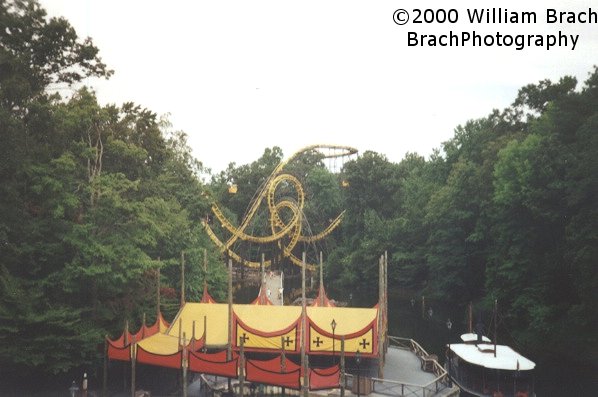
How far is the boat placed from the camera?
21.3 meters

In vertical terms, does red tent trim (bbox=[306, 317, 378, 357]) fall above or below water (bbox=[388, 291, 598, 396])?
above

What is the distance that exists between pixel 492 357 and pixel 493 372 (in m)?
0.82

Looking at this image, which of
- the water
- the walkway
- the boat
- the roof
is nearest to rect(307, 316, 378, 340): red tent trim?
the boat

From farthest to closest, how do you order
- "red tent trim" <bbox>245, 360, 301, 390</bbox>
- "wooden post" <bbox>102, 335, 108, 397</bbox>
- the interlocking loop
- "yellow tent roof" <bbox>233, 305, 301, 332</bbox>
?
the interlocking loop → "yellow tent roof" <bbox>233, 305, 301, 332</bbox> → "wooden post" <bbox>102, 335, 108, 397</bbox> → "red tent trim" <bbox>245, 360, 301, 390</bbox>

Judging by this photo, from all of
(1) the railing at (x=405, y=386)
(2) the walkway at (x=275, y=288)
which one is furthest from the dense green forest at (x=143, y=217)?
(1) the railing at (x=405, y=386)

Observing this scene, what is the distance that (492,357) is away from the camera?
22.8 m

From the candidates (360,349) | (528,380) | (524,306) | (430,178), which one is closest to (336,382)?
(360,349)

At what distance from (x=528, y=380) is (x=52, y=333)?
16.6 meters

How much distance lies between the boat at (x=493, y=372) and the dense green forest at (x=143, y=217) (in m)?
7.06

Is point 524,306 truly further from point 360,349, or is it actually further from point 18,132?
point 18,132

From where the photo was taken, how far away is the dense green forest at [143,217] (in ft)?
69.2

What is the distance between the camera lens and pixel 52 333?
2134 centimetres

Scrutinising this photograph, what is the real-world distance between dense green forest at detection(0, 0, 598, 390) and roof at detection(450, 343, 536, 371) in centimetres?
666

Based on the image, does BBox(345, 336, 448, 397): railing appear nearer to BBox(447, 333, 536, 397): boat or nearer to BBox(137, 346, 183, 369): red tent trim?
BBox(447, 333, 536, 397): boat
